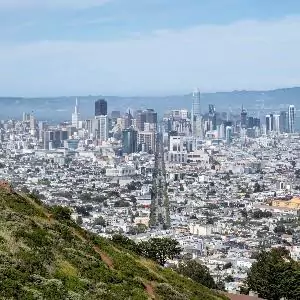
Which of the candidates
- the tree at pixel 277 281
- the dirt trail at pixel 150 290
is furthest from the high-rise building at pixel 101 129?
the dirt trail at pixel 150 290

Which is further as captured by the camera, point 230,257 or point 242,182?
point 242,182

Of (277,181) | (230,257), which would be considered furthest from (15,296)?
(277,181)

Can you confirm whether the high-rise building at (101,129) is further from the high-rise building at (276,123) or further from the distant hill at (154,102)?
the high-rise building at (276,123)

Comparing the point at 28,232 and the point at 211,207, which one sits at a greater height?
the point at 28,232

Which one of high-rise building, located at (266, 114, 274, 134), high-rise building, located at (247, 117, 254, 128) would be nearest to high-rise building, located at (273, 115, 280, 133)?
high-rise building, located at (266, 114, 274, 134)

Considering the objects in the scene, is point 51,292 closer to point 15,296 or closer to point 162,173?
point 15,296

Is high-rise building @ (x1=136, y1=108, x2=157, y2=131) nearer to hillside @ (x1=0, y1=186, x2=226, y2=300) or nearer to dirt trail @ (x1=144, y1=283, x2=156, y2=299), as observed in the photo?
hillside @ (x1=0, y1=186, x2=226, y2=300)
